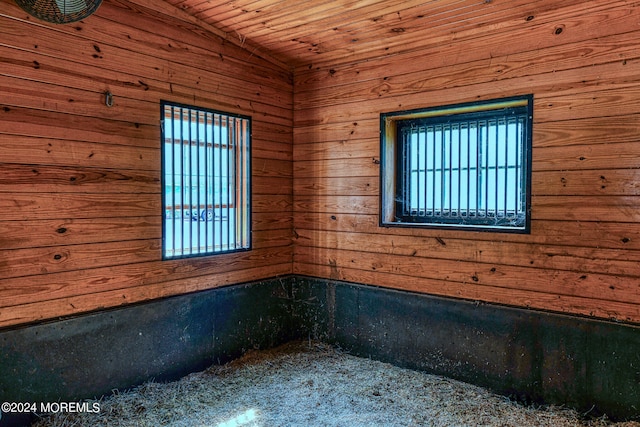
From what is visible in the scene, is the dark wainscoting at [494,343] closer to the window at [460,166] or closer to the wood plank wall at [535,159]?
the wood plank wall at [535,159]

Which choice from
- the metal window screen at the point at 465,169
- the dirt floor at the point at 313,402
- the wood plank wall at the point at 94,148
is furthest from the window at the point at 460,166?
the wood plank wall at the point at 94,148

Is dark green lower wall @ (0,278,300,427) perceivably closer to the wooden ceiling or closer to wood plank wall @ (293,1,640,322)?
wood plank wall @ (293,1,640,322)

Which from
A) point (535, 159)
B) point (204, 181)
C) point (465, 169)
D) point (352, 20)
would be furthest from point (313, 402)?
point (352, 20)

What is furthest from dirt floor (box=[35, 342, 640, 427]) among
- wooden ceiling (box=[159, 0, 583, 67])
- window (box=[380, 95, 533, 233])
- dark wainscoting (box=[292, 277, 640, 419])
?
wooden ceiling (box=[159, 0, 583, 67])

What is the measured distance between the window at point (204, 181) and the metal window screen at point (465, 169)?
1.18 meters

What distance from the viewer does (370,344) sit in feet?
11.0

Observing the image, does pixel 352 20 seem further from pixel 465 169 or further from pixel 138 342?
pixel 138 342

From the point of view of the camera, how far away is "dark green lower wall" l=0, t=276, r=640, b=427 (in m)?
2.38

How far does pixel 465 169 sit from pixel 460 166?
4 cm

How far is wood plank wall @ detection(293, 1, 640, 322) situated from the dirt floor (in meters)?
0.59

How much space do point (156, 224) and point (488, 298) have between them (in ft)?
6.96

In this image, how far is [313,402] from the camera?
2.70 meters

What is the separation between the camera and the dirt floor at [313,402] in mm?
2449

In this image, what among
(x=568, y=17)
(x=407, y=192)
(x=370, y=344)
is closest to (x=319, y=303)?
(x=370, y=344)
